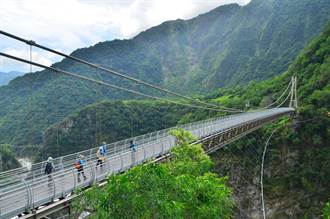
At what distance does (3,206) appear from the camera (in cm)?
918

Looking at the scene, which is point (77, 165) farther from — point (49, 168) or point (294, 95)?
point (294, 95)

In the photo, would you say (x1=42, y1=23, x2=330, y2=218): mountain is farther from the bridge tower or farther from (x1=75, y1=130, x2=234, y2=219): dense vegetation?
(x1=75, y1=130, x2=234, y2=219): dense vegetation

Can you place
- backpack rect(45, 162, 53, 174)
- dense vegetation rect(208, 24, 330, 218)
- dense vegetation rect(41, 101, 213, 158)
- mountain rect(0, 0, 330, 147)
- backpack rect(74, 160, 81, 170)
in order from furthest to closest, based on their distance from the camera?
mountain rect(0, 0, 330, 147) → dense vegetation rect(41, 101, 213, 158) → dense vegetation rect(208, 24, 330, 218) → backpack rect(74, 160, 81, 170) → backpack rect(45, 162, 53, 174)

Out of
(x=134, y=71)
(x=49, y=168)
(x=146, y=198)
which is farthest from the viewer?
(x=134, y=71)

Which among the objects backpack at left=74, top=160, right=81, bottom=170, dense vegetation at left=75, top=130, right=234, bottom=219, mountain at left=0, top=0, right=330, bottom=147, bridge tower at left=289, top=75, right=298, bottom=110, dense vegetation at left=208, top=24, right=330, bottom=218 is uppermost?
mountain at left=0, top=0, right=330, bottom=147

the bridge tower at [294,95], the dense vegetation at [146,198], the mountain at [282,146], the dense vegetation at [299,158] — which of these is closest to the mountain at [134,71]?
the mountain at [282,146]

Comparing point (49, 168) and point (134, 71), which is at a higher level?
point (134, 71)

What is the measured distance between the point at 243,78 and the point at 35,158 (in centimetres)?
11154

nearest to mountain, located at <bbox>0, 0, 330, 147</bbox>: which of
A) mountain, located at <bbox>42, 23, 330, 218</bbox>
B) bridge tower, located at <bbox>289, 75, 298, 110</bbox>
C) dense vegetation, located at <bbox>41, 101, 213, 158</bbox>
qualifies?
dense vegetation, located at <bbox>41, 101, 213, 158</bbox>

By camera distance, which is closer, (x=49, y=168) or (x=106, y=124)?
(x=49, y=168)

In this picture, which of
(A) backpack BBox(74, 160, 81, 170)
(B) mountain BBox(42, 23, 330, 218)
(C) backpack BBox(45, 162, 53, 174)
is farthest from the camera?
(B) mountain BBox(42, 23, 330, 218)

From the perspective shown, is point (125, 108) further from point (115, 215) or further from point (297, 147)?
point (115, 215)

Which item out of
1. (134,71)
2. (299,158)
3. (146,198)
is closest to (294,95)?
(299,158)

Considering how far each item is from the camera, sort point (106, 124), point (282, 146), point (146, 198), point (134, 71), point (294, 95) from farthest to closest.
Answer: point (134, 71) < point (106, 124) < point (294, 95) < point (282, 146) < point (146, 198)
